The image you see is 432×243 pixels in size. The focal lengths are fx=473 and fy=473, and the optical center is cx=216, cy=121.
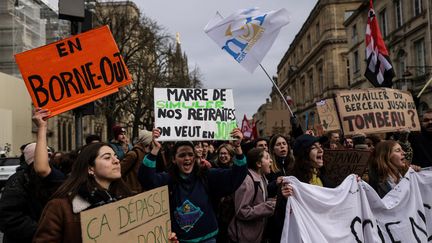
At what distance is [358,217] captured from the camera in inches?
175

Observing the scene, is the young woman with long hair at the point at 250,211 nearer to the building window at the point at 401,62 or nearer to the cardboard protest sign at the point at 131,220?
the cardboard protest sign at the point at 131,220

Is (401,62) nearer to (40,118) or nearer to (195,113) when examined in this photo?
(195,113)

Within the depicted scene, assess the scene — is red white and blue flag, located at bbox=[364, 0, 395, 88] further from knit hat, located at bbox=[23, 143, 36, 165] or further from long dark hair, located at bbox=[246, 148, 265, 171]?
knit hat, located at bbox=[23, 143, 36, 165]

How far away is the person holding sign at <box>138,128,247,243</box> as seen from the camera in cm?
412

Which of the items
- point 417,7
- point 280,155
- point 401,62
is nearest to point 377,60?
point 280,155

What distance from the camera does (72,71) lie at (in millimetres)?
4707

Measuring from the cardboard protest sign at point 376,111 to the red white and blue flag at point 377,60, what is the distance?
1.85 meters

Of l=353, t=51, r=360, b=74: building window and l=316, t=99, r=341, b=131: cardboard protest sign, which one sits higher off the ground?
l=353, t=51, r=360, b=74: building window

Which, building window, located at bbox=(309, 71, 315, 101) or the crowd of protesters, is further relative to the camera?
building window, located at bbox=(309, 71, 315, 101)

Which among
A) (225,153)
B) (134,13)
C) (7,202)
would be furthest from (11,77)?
(7,202)

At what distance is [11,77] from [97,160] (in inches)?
1376

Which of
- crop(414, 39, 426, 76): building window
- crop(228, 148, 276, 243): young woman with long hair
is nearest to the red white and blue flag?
crop(228, 148, 276, 243): young woman with long hair

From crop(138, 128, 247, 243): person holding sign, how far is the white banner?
1.93ft

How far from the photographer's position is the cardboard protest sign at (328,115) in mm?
8578
